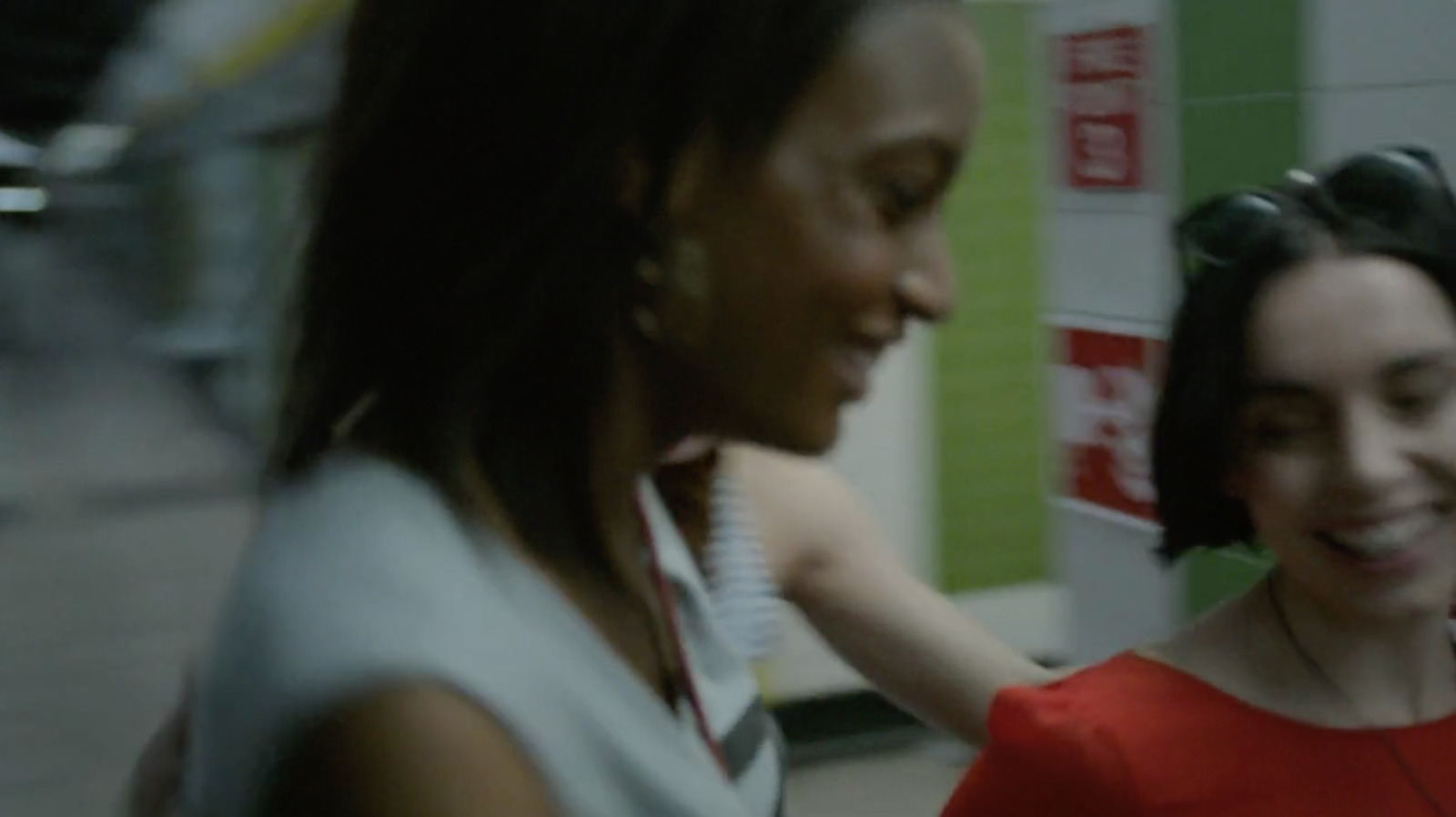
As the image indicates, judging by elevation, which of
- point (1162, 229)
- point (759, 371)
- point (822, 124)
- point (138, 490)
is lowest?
point (138, 490)

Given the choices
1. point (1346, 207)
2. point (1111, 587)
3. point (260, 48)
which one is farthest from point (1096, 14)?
point (260, 48)

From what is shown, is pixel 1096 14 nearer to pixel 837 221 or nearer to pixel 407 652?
pixel 837 221

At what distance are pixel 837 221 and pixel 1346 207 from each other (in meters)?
0.80

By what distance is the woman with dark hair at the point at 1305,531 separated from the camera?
134 cm

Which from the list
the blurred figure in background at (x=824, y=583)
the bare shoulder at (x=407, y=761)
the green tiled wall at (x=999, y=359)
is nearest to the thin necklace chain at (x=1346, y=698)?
the blurred figure in background at (x=824, y=583)

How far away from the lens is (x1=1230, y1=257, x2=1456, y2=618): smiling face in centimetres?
133

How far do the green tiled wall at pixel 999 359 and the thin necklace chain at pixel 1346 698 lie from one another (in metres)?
2.69

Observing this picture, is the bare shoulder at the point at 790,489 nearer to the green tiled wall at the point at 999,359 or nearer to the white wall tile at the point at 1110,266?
the white wall tile at the point at 1110,266

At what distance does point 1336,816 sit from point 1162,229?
1436 mm

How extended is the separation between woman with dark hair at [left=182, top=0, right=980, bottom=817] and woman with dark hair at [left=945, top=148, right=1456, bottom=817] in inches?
25.3

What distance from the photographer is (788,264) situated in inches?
29.8

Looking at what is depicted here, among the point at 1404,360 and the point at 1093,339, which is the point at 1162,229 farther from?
the point at 1404,360

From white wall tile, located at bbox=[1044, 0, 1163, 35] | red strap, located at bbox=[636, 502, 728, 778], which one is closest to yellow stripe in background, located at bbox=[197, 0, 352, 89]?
white wall tile, located at bbox=[1044, 0, 1163, 35]

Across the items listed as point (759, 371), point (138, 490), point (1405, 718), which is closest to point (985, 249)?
point (1405, 718)
